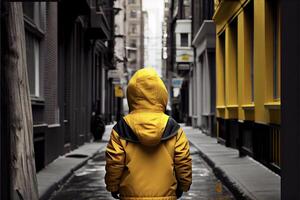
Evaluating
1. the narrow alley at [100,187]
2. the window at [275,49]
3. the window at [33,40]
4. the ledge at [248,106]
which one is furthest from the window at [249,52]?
the window at [33,40]

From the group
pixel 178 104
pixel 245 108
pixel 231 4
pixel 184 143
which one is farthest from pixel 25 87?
pixel 178 104

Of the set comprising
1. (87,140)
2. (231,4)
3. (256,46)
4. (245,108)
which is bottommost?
(87,140)

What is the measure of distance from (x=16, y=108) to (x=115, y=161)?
3.89m

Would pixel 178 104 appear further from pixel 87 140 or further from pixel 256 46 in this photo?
pixel 256 46

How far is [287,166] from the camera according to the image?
21.7 ft

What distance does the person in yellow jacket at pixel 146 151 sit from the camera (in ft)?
13.4

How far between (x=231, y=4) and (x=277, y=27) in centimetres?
642

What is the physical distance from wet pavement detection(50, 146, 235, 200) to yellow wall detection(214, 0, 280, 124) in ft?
6.05

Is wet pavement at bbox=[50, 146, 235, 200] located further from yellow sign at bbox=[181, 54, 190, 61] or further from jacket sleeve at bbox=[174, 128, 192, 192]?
yellow sign at bbox=[181, 54, 190, 61]

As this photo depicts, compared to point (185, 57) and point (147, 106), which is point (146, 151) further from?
point (185, 57)

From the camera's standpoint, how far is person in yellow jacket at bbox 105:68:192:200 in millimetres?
4078

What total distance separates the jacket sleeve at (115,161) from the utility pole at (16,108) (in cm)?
371

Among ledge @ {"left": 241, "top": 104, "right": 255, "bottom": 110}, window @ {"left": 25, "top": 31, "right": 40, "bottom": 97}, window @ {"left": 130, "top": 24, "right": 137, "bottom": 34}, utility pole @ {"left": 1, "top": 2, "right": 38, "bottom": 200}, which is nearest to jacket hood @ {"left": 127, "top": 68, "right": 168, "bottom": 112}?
utility pole @ {"left": 1, "top": 2, "right": 38, "bottom": 200}

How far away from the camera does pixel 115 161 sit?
406 centimetres
